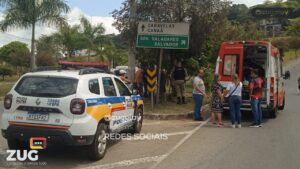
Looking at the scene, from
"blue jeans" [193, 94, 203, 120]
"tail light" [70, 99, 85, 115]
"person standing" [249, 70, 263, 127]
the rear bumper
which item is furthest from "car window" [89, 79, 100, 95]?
"person standing" [249, 70, 263, 127]

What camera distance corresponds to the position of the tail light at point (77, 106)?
7.41 metres

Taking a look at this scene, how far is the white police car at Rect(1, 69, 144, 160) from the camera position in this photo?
7402 mm

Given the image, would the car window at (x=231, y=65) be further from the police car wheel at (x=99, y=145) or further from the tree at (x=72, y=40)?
the tree at (x=72, y=40)

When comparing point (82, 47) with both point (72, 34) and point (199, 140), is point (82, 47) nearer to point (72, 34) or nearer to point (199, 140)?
point (72, 34)

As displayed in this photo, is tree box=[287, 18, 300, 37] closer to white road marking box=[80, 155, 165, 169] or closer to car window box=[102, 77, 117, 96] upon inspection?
car window box=[102, 77, 117, 96]

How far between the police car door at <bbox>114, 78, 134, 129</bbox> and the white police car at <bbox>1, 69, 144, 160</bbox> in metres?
1.24

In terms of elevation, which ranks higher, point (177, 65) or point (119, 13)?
point (119, 13)

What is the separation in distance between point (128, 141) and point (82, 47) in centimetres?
4132

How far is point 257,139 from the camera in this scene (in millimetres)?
10680

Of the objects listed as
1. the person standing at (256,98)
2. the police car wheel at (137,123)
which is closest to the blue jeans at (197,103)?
the person standing at (256,98)

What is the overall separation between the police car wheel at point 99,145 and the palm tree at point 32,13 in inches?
733

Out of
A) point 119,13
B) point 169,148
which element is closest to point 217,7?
point 119,13

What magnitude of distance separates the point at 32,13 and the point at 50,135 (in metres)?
19.9

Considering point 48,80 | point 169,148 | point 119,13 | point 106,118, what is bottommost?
point 169,148
